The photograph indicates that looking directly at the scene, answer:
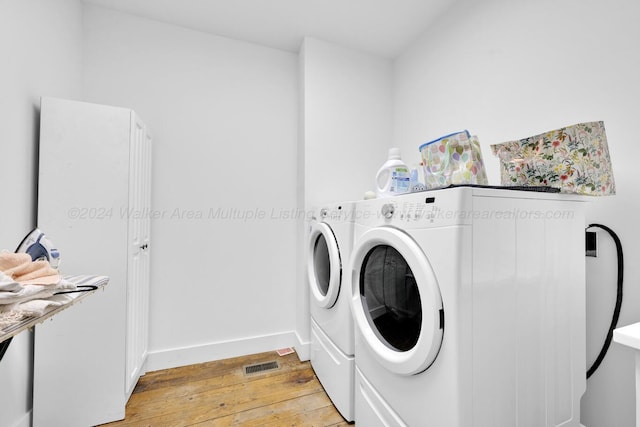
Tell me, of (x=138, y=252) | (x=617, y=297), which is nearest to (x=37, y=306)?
(x=138, y=252)

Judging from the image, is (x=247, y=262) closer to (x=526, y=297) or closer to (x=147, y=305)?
(x=147, y=305)

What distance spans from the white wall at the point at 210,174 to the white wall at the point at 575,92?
52.4 inches

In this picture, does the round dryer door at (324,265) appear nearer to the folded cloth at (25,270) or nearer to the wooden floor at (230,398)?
the wooden floor at (230,398)

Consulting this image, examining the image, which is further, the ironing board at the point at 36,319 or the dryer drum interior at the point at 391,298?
the dryer drum interior at the point at 391,298

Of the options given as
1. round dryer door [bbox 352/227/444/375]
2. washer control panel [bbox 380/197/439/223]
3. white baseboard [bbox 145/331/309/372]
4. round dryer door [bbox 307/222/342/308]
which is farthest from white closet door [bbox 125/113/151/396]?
washer control panel [bbox 380/197/439/223]

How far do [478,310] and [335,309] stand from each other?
0.87 metres

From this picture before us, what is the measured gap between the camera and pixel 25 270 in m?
0.76

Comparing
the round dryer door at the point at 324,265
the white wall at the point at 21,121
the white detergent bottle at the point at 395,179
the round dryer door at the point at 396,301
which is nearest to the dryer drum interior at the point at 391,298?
the round dryer door at the point at 396,301

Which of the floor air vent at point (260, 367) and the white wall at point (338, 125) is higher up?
the white wall at point (338, 125)

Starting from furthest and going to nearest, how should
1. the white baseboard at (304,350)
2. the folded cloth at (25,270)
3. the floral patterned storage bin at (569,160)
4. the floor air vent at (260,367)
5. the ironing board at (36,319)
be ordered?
the white baseboard at (304,350), the floor air vent at (260,367), the floral patterned storage bin at (569,160), the folded cloth at (25,270), the ironing board at (36,319)

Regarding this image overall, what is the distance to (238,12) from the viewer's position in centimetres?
189

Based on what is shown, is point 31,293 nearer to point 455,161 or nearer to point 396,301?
point 396,301

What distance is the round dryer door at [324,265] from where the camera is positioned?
5.00 feet

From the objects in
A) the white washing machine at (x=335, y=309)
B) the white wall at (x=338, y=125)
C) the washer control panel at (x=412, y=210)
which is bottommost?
the white washing machine at (x=335, y=309)
